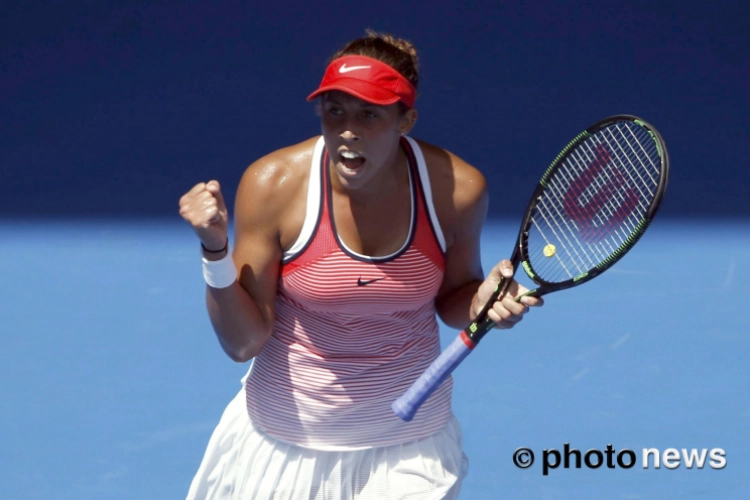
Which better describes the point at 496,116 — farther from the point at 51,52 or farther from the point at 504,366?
the point at 51,52

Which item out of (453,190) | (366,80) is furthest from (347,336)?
→ (366,80)

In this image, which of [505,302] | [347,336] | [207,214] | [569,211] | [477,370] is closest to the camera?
[207,214]

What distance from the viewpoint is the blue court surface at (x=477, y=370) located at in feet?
12.4

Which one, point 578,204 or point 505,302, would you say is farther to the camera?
point 578,204

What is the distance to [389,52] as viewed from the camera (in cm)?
244

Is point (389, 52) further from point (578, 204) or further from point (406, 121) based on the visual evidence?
point (578, 204)

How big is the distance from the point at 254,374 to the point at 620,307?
2.29 meters

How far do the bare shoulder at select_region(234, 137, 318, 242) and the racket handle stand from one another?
421 mm

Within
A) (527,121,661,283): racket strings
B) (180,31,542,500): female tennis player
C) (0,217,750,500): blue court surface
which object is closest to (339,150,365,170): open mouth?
(180,31,542,500): female tennis player

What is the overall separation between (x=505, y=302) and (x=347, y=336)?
37cm

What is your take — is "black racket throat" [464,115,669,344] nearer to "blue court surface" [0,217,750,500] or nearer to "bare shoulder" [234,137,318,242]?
"bare shoulder" [234,137,318,242]

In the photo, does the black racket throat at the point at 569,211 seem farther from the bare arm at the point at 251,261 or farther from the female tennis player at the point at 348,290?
the bare arm at the point at 251,261

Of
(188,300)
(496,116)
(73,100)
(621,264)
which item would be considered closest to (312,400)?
(188,300)

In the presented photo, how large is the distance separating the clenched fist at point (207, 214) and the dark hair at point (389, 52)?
40 centimetres
